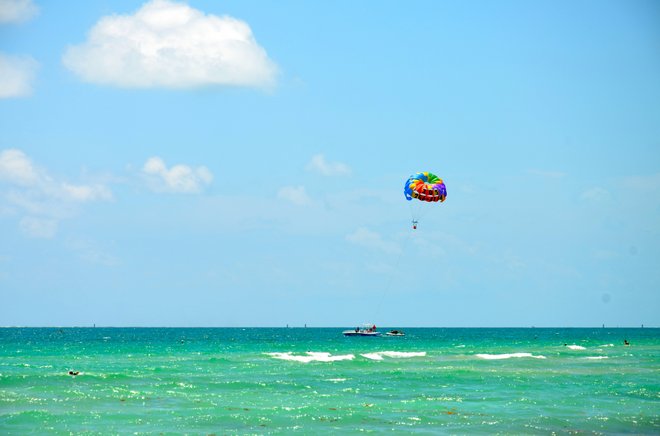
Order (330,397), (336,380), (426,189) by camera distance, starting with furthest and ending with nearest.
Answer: (426,189) → (336,380) → (330,397)

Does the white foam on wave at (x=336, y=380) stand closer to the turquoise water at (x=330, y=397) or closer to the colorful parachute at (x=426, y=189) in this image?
the turquoise water at (x=330, y=397)

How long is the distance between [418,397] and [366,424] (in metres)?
7.93

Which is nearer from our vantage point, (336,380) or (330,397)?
(330,397)

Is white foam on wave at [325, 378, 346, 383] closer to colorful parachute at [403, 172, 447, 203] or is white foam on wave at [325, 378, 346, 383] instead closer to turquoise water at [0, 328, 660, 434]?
turquoise water at [0, 328, 660, 434]

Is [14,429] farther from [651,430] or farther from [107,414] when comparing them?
[651,430]

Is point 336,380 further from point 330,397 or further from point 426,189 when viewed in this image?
point 426,189

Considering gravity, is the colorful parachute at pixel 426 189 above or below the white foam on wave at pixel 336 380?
above

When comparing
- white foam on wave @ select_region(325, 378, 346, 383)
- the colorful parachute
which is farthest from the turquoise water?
the colorful parachute

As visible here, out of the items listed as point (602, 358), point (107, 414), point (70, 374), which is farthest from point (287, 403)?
point (602, 358)

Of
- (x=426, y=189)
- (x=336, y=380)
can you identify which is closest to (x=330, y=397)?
(x=336, y=380)

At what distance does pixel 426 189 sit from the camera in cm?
4728

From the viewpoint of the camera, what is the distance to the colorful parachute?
4731 cm

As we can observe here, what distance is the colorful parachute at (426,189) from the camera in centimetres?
4731

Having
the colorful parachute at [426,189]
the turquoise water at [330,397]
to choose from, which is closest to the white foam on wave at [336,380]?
the turquoise water at [330,397]
